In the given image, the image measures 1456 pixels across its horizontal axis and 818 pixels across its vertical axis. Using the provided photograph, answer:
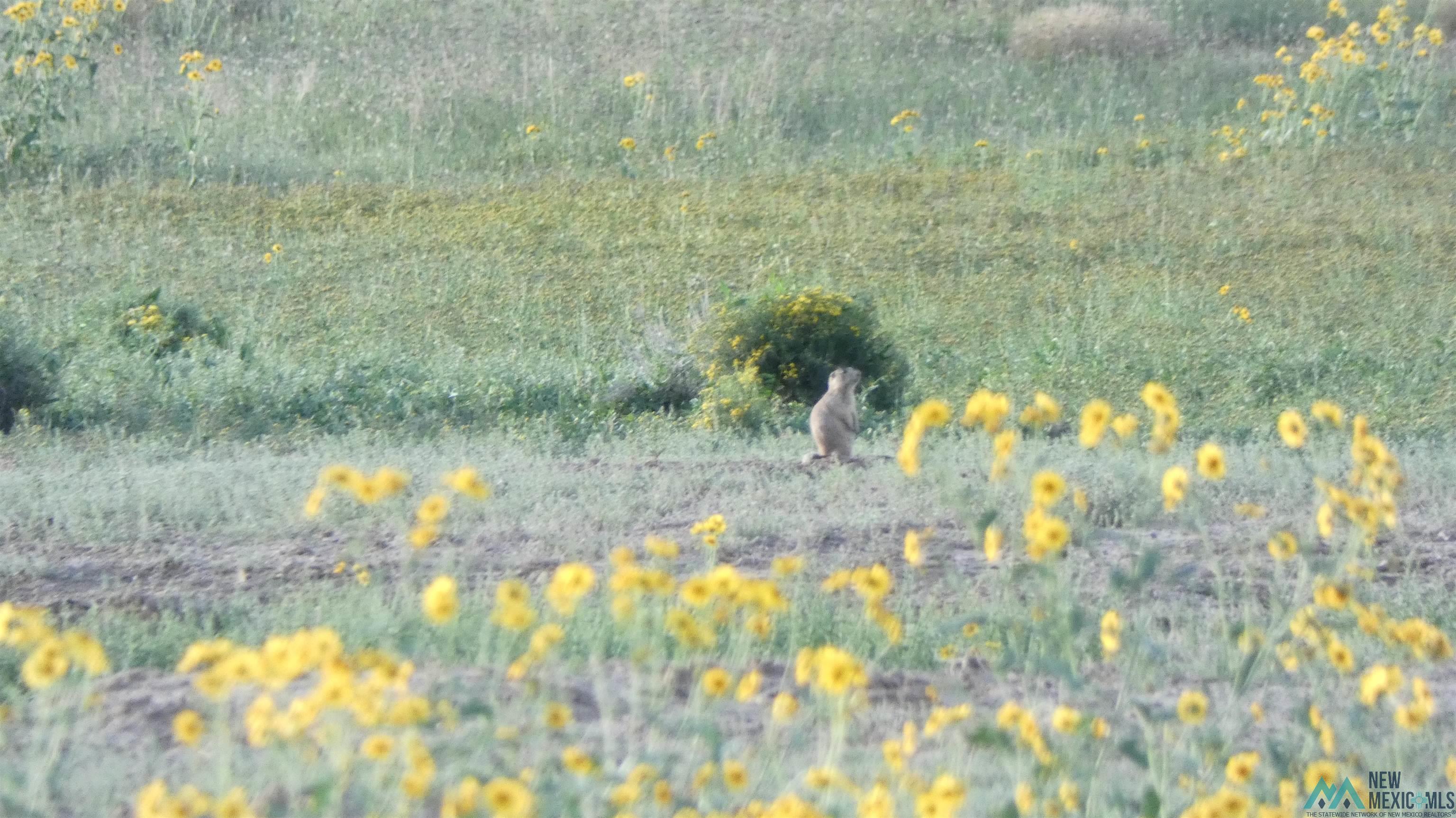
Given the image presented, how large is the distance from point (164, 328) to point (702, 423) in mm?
3309

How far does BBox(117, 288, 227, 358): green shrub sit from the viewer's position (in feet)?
29.6

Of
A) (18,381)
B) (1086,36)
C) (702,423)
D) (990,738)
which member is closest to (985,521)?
(990,738)

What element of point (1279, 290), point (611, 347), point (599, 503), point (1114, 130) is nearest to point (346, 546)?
point (599, 503)

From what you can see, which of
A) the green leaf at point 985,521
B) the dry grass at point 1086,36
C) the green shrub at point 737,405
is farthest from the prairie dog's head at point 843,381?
the dry grass at point 1086,36

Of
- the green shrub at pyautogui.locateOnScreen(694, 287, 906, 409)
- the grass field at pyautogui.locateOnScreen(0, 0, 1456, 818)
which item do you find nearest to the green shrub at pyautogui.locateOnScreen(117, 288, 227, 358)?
the grass field at pyautogui.locateOnScreen(0, 0, 1456, 818)

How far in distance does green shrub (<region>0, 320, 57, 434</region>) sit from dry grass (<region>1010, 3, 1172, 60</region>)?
12.3 metres

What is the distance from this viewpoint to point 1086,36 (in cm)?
1808

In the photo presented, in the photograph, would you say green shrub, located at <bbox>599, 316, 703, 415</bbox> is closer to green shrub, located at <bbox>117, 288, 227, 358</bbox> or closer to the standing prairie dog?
the standing prairie dog

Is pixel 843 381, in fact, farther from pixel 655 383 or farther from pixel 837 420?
pixel 655 383

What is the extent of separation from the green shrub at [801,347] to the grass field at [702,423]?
0.75 ft

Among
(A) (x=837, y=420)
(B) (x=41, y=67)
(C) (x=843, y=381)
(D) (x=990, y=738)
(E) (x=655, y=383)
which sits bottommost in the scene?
(E) (x=655, y=383)

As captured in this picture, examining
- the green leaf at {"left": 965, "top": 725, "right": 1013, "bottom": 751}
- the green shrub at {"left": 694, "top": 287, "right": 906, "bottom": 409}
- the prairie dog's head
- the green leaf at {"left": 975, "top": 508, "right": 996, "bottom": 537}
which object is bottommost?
the green shrub at {"left": 694, "top": 287, "right": 906, "bottom": 409}

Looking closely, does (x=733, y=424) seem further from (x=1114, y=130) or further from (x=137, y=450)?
(x=1114, y=130)

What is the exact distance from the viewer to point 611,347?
9.91 meters
